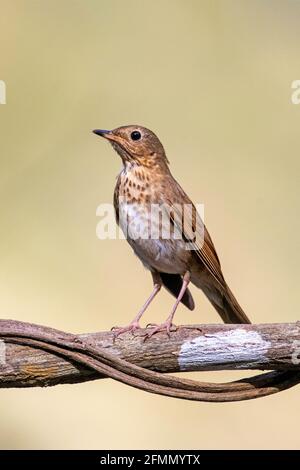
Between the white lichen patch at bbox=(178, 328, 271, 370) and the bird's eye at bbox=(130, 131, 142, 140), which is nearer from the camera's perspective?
the white lichen patch at bbox=(178, 328, 271, 370)

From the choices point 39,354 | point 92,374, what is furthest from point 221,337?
point 39,354

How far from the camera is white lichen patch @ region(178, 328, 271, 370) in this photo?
2.62 meters

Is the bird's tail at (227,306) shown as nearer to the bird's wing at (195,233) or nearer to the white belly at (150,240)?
the bird's wing at (195,233)

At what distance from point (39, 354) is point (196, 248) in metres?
1.53

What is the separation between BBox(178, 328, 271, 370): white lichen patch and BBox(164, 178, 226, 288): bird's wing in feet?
4.15

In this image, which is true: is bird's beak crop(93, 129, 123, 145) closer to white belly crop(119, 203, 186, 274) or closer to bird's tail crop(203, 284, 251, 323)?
white belly crop(119, 203, 186, 274)

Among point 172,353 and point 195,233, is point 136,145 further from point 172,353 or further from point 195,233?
point 172,353

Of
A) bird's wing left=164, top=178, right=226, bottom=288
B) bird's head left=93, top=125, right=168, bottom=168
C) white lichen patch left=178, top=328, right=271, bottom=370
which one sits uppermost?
bird's head left=93, top=125, right=168, bottom=168

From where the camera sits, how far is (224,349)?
8.68 feet

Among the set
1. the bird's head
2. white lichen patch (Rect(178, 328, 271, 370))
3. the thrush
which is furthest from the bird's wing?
white lichen patch (Rect(178, 328, 271, 370))

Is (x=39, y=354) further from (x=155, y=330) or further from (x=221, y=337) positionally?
(x=221, y=337)

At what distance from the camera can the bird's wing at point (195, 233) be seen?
3963 mm

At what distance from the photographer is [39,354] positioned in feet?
8.57

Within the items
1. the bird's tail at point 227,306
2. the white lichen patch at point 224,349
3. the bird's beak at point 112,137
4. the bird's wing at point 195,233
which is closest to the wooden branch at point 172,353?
the white lichen patch at point 224,349
